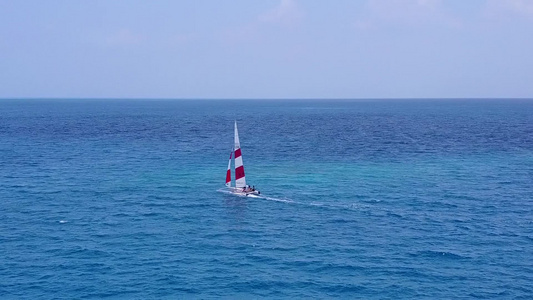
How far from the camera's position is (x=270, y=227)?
7044 centimetres

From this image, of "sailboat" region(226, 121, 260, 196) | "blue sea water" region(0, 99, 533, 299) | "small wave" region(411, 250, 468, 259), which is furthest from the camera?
"sailboat" region(226, 121, 260, 196)

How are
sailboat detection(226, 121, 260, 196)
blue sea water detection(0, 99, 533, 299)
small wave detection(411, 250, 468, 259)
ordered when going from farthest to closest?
sailboat detection(226, 121, 260, 196), small wave detection(411, 250, 468, 259), blue sea water detection(0, 99, 533, 299)

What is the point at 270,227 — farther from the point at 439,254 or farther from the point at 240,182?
the point at 439,254

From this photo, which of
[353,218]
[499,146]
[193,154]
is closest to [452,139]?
[499,146]

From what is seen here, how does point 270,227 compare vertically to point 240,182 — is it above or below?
below

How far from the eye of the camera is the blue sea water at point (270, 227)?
51750mm

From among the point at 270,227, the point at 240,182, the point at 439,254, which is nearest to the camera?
the point at 439,254

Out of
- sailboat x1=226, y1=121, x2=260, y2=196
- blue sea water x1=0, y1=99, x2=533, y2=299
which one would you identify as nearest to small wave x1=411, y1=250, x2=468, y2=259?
blue sea water x1=0, y1=99, x2=533, y2=299

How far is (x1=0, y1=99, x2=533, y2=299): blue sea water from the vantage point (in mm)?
51750

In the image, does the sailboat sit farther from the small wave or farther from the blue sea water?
the small wave


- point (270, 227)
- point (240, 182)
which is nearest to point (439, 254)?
point (270, 227)

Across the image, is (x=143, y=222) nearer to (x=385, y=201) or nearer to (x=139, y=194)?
(x=139, y=194)

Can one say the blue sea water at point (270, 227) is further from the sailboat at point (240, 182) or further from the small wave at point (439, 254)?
the sailboat at point (240, 182)

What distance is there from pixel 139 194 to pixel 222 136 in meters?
102
